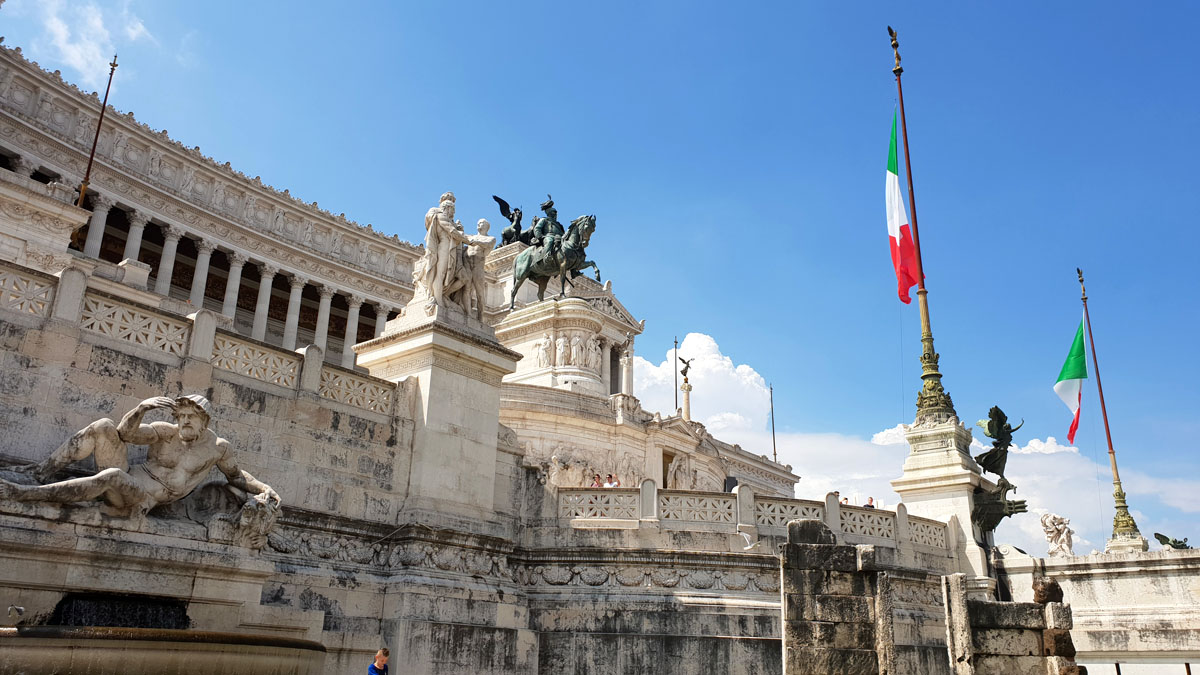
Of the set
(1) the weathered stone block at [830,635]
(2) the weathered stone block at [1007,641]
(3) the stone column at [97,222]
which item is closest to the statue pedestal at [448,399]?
(1) the weathered stone block at [830,635]

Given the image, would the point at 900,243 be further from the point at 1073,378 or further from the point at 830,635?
the point at 830,635

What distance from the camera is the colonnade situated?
50.0 metres

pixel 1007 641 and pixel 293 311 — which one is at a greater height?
pixel 293 311

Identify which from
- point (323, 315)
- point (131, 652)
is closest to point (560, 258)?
point (323, 315)

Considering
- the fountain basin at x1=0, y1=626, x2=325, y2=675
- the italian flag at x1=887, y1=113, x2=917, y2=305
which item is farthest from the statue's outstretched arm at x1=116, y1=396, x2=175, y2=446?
the italian flag at x1=887, y1=113, x2=917, y2=305

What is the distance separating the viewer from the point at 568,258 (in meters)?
47.8

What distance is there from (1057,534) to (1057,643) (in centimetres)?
907

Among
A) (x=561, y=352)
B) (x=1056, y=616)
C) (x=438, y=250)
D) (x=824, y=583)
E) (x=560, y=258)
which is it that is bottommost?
(x=1056, y=616)

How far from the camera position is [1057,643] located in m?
12.5

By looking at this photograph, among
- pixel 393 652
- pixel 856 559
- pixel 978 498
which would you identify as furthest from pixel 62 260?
pixel 978 498

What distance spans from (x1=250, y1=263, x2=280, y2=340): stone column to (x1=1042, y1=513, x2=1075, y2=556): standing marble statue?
48345 mm

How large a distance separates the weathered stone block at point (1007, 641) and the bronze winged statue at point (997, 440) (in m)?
8.97

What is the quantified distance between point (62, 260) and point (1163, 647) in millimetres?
28099

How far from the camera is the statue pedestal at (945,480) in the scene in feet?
66.2
